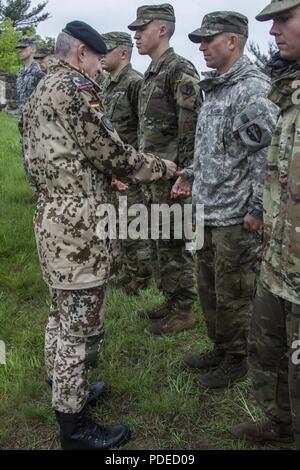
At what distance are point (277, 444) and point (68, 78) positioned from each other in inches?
83.2

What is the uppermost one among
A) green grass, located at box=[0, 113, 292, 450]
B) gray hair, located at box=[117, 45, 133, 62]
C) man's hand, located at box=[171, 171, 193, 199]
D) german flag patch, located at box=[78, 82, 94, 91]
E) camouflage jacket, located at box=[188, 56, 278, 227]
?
gray hair, located at box=[117, 45, 133, 62]

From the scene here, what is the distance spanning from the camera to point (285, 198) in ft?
7.29

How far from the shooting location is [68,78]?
241 cm

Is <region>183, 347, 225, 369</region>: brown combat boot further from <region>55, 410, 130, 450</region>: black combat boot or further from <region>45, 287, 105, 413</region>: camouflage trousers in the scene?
<region>45, 287, 105, 413</region>: camouflage trousers

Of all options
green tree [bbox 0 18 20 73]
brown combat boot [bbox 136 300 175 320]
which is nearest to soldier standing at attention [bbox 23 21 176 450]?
brown combat boot [bbox 136 300 175 320]

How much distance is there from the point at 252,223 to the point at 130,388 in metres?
1.30

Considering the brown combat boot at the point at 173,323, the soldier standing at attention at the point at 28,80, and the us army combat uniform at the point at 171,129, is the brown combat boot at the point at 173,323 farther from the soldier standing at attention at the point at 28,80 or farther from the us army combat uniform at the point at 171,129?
the soldier standing at attention at the point at 28,80

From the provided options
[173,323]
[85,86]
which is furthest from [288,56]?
[173,323]

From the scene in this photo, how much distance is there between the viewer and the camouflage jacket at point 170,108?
3656mm

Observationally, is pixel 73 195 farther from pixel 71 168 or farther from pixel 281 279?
pixel 281 279

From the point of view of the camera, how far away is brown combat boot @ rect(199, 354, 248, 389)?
3262 mm

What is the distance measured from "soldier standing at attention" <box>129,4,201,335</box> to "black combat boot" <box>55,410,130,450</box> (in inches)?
49.7

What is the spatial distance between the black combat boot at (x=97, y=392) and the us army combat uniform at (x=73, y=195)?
1.38 ft

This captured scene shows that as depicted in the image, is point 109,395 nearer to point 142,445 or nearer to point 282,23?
point 142,445
